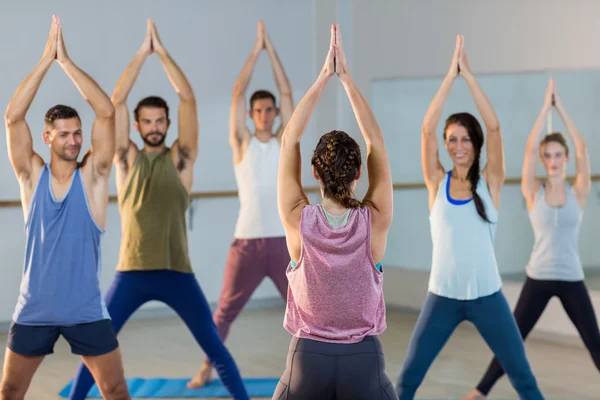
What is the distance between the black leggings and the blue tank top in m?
1.93

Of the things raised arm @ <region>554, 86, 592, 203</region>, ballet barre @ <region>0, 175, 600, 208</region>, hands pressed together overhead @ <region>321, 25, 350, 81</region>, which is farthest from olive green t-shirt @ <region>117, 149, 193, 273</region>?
ballet barre @ <region>0, 175, 600, 208</region>

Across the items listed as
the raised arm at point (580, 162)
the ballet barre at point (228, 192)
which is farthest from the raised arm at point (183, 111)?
the ballet barre at point (228, 192)

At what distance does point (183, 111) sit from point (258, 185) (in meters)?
0.86

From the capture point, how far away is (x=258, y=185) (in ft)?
15.8

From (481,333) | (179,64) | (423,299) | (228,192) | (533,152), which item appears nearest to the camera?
(481,333)

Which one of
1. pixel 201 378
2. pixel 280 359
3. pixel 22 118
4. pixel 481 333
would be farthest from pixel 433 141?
pixel 280 359

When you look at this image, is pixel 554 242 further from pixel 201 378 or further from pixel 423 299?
pixel 423 299

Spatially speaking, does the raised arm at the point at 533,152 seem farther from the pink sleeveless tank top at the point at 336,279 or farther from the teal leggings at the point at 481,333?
the pink sleeveless tank top at the point at 336,279

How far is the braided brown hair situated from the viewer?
2451 millimetres

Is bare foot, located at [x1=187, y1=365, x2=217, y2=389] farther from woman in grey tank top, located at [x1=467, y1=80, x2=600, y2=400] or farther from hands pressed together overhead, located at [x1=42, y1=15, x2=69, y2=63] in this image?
hands pressed together overhead, located at [x1=42, y1=15, x2=69, y2=63]

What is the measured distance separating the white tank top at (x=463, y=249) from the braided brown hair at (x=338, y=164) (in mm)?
1241

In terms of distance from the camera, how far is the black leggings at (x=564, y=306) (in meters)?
4.24

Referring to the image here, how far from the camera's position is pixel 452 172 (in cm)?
375

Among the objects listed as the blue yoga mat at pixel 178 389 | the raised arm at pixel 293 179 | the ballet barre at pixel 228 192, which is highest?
the raised arm at pixel 293 179
